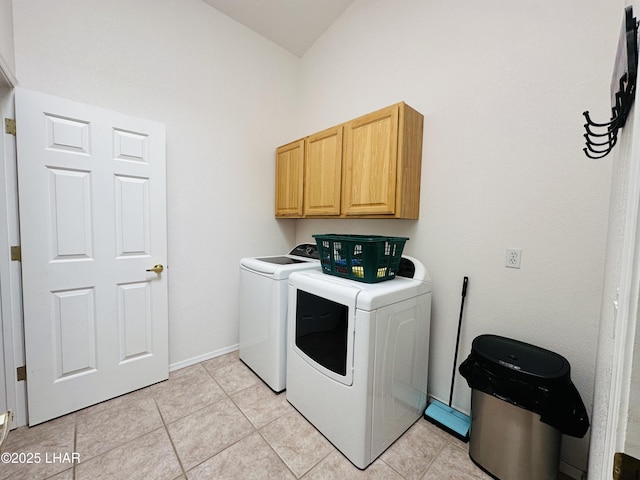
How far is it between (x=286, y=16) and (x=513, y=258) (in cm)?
289

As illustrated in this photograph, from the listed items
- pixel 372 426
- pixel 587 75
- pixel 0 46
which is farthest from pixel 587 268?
pixel 0 46

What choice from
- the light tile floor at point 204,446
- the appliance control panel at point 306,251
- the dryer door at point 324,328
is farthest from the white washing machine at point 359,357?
the appliance control panel at point 306,251

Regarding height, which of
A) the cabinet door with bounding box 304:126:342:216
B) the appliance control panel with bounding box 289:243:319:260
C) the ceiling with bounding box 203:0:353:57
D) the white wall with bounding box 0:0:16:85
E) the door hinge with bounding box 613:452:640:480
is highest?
the ceiling with bounding box 203:0:353:57

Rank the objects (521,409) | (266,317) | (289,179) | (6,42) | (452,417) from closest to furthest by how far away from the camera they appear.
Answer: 1. (521,409)
2. (6,42)
3. (452,417)
4. (266,317)
5. (289,179)

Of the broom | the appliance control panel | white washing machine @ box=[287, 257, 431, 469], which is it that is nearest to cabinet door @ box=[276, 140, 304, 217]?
the appliance control panel

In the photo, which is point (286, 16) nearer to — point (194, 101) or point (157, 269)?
point (194, 101)

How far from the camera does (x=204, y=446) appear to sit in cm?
152

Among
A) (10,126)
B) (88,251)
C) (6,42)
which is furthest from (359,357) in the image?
(6,42)

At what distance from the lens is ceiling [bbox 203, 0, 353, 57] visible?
238 centimetres

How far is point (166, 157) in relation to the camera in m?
2.20

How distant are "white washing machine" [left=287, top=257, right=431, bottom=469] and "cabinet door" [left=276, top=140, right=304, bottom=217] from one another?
1069 mm

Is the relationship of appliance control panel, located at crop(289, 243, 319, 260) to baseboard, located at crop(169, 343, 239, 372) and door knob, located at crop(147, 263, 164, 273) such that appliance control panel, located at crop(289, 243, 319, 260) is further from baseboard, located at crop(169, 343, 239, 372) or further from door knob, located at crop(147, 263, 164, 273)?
door knob, located at crop(147, 263, 164, 273)

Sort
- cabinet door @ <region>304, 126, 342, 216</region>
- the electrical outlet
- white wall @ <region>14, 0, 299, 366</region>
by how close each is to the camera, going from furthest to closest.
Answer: cabinet door @ <region>304, 126, 342, 216</region>, white wall @ <region>14, 0, 299, 366</region>, the electrical outlet

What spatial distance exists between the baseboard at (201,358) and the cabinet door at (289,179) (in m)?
1.49
